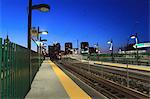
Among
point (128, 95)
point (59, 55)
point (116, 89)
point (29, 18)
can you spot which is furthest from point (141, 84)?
point (59, 55)

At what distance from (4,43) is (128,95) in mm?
9716

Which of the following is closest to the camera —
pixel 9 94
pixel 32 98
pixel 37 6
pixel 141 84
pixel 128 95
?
pixel 9 94

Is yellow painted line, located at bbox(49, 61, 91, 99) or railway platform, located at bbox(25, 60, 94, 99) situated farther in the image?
yellow painted line, located at bbox(49, 61, 91, 99)

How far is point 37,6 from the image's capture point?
17.0 m

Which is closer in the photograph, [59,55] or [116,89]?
[116,89]

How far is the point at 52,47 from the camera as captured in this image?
3920 inches

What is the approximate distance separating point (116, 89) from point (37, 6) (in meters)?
6.56

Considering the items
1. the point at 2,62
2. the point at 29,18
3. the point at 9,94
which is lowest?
the point at 9,94

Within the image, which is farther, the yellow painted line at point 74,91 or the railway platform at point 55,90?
the yellow painted line at point 74,91

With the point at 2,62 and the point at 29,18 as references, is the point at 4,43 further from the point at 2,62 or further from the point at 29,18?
the point at 29,18

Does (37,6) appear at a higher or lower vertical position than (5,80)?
higher

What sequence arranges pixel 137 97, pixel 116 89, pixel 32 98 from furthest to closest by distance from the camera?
1. pixel 116 89
2. pixel 137 97
3. pixel 32 98

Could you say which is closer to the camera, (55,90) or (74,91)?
(74,91)

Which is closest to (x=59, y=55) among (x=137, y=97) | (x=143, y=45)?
(x=143, y=45)
